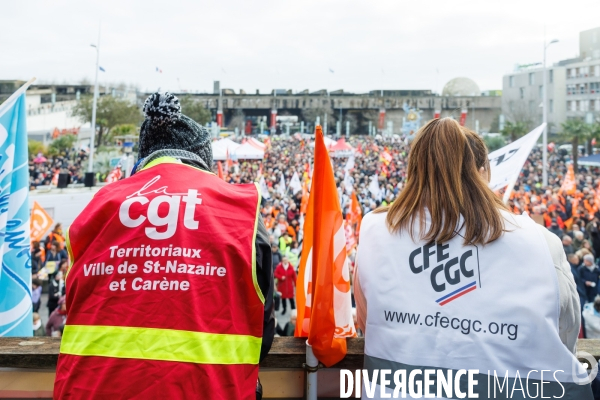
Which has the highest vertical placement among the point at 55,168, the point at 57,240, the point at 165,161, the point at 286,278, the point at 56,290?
the point at 55,168

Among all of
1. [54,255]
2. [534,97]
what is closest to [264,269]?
[54,255]

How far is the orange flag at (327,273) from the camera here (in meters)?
1.91

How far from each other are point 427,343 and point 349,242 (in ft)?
24.5

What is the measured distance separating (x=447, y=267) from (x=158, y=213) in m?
0.83

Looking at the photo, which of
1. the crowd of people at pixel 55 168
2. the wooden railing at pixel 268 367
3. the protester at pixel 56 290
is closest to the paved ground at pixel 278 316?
the protester at pixel 56 290

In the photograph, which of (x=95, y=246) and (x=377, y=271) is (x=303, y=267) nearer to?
(x=377, y=271)

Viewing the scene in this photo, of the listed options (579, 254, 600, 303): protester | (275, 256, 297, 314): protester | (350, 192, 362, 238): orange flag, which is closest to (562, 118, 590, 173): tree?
A: (350, 192, 362, 238): orange flag

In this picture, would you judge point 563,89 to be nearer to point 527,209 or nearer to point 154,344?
point 527,209

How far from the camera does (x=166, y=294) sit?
151cm

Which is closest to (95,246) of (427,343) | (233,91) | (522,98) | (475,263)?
(427,343)

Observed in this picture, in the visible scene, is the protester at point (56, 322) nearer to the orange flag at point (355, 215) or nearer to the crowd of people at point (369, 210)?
the crowd of people at point (369, 210)

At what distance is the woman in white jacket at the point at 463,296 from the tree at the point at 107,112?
44347 millimetres

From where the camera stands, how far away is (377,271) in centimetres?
171

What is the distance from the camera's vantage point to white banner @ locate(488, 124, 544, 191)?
6395 millimetres
